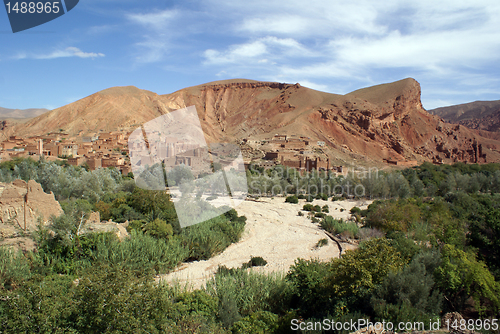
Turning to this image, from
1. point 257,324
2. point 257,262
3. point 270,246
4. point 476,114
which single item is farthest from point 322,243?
point 476,114

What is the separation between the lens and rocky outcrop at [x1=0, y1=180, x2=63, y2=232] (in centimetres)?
1193

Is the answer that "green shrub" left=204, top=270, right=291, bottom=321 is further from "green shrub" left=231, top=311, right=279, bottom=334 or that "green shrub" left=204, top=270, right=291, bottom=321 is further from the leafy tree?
the leafy tree

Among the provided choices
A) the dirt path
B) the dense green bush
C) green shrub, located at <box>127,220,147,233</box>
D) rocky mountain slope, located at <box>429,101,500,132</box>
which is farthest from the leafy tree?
rocky mountain slope, located at <box>429,101,500,132</box>

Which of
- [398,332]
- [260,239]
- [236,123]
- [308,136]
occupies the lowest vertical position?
[260,239]

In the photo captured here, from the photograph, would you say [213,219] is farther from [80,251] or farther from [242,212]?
[80,251]

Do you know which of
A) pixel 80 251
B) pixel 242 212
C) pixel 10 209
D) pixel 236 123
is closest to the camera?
pixel 80 251

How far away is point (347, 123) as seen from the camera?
80000 millimetres

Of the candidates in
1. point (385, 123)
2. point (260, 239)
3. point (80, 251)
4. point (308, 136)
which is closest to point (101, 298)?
point (80, 251)

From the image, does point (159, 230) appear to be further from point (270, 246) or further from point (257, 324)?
point (257, 324)

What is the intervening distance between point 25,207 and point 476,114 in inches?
6756

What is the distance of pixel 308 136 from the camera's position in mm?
73500

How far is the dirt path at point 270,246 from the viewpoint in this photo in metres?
12.0

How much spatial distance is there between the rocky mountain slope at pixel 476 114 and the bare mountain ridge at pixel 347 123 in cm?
3537

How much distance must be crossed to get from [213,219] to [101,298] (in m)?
13.1
